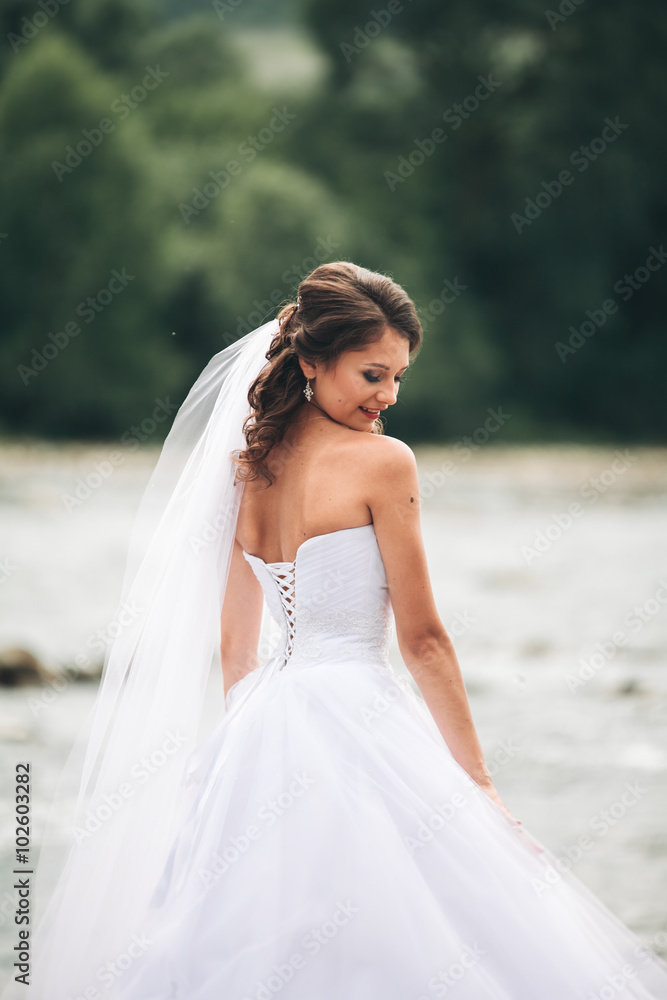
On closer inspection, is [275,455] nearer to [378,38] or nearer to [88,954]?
[88,954]

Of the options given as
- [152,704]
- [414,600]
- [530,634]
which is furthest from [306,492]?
[530,634]

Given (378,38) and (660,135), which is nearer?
(660,135)

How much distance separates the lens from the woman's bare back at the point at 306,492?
2.12 m

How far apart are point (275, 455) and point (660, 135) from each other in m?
31.5

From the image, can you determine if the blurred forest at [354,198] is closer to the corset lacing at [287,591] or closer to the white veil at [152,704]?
the white veil at [152,704]

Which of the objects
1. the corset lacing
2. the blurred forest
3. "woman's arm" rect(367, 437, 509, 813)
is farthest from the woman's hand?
the blurred forest

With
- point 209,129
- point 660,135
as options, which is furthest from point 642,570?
point 209,129

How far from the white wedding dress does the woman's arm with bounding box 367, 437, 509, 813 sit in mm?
44

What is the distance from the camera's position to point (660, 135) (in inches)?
1211

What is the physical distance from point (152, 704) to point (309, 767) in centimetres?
53

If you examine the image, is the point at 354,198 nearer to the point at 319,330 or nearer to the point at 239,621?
the point at 239,621

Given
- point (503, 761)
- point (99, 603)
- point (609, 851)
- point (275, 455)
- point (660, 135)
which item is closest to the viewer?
point (275, 455)

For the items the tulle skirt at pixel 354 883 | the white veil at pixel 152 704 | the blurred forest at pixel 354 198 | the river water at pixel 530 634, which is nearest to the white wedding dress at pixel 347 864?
the tulle skirt at pixel 354 883

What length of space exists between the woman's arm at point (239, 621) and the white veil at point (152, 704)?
0.03m
